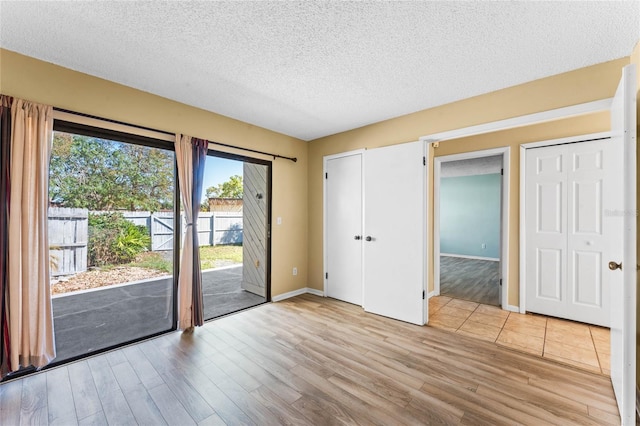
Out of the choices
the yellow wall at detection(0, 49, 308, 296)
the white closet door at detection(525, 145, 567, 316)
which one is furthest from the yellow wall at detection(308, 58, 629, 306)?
the yellow wall at detection(0, 49, 308, 296)

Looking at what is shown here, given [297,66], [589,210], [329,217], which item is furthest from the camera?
[329,217]

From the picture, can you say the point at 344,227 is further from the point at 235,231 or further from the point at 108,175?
the point at 108,175

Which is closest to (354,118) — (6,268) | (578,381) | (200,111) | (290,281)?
(200,111)

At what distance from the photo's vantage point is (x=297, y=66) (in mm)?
2219

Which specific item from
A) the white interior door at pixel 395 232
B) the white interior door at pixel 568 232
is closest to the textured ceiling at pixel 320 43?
the white interior door at pixel 395 232

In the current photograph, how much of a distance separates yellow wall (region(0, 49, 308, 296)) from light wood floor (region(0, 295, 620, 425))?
5.43 feet

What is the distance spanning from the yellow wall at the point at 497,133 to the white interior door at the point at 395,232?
32 centimetres

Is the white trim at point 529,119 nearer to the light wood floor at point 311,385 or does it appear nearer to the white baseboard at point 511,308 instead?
the light wood floor at point 311,385

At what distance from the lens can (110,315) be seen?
264 centimetres

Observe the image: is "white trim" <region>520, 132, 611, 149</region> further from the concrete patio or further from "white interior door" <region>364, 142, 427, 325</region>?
the concrete patio

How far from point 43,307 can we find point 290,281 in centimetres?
277

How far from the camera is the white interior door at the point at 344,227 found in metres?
3.84

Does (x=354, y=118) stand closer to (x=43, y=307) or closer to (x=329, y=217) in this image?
(x=329, y=217)

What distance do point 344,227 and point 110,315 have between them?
2.94m
